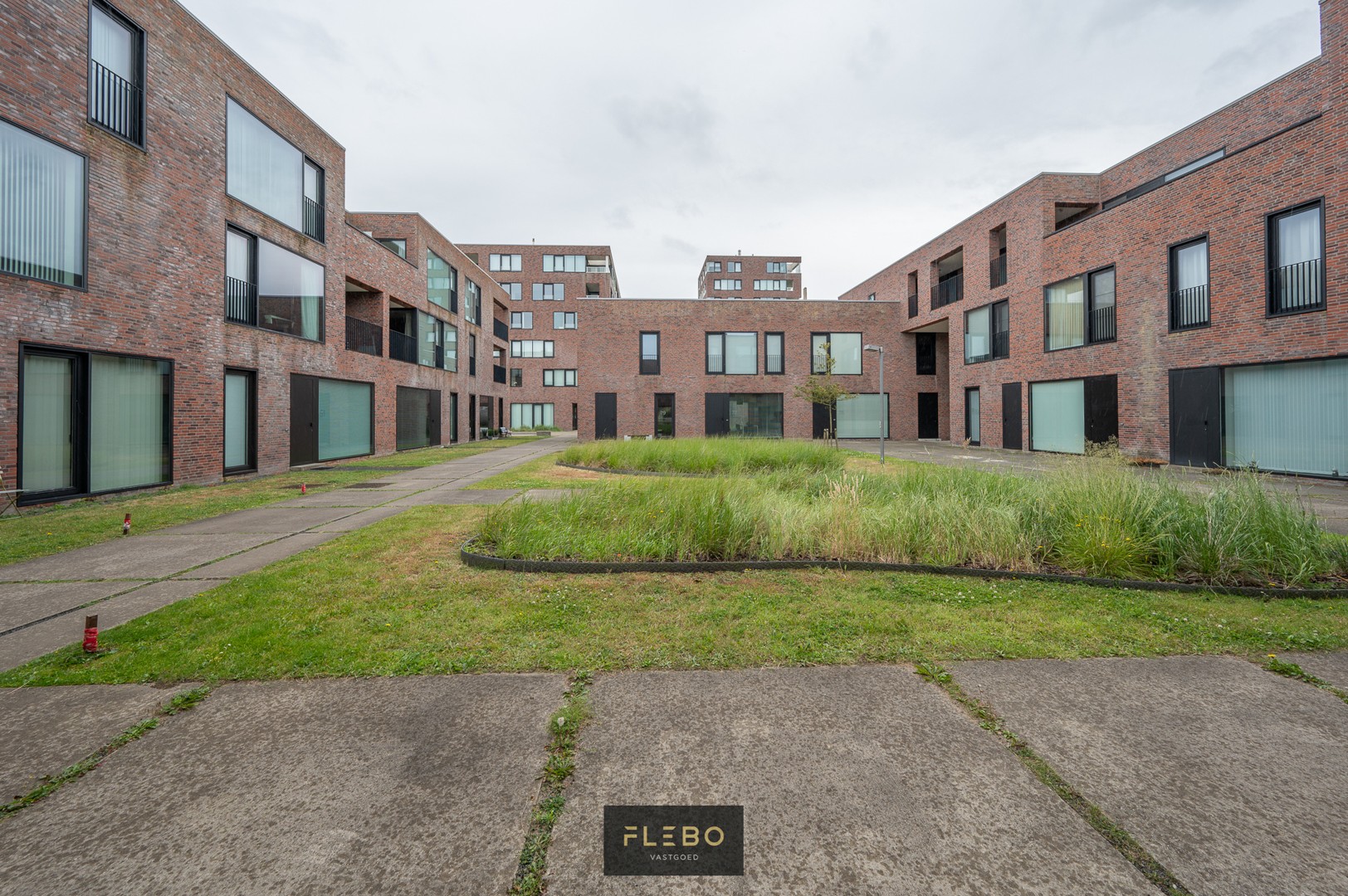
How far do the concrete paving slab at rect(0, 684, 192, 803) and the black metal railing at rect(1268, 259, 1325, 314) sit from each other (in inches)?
751

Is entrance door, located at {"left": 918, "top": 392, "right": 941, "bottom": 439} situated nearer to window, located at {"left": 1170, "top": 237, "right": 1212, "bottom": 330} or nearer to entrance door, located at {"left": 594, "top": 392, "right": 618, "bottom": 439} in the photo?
window, located at {"left": 1170, "top": 237, "right": 1212, "bottom": 330}

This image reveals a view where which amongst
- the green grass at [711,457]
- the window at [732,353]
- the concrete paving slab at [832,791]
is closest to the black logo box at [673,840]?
the concrete paving slab at [832,791]

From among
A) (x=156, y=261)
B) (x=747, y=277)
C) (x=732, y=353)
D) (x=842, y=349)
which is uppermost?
(x=747, y=277)

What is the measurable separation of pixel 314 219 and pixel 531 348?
36648 millimetres

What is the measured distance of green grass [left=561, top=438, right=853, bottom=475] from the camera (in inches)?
488

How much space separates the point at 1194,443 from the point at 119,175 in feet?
79.2

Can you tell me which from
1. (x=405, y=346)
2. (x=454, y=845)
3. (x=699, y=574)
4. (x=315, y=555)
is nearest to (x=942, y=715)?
(x=454, y=845)

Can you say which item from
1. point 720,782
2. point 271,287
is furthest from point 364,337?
point 720,782

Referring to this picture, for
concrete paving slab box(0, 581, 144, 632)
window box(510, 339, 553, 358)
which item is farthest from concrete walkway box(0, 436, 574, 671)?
window box(510, 339, 553, 358)

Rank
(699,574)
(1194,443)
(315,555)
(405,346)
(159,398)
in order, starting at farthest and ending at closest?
(405,346), (1194,443), (159,398), (315,555), (699,574)

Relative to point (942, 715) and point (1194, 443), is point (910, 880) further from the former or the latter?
point (1194, 443)

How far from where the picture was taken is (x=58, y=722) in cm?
267

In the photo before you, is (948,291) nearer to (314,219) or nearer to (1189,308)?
(1189,308)

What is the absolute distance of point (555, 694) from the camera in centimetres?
290
